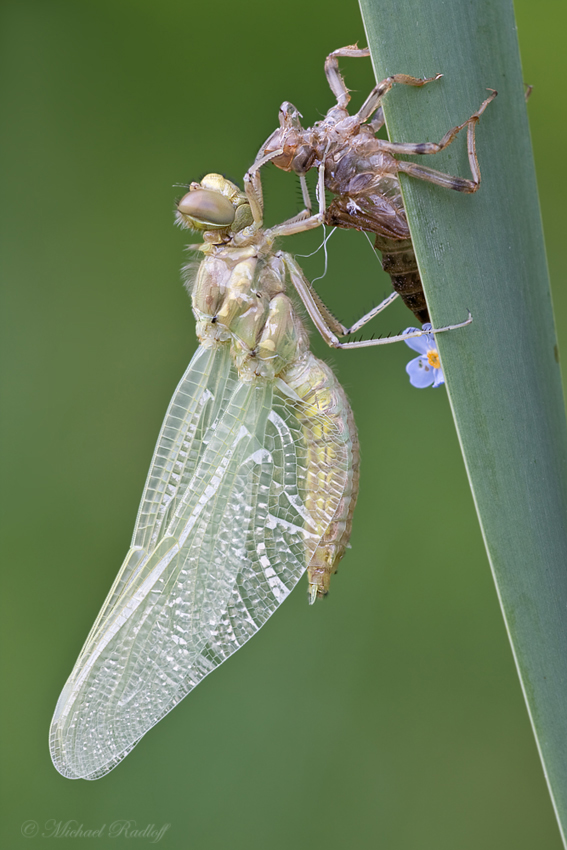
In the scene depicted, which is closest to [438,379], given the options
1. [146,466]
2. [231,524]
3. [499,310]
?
[499,310]

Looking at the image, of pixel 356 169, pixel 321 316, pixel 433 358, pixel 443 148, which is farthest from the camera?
pixel 321 316

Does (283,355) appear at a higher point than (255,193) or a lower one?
lower

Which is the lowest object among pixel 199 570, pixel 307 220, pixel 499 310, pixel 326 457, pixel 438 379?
pixel 199 570

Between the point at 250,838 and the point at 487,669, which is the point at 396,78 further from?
the point at 250,838

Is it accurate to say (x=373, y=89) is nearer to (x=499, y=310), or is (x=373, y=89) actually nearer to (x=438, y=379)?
(x=499, y=310)

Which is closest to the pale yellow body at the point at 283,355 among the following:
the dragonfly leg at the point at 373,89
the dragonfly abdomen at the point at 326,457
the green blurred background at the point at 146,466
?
the dragonfly abdomen at the point at 326,457

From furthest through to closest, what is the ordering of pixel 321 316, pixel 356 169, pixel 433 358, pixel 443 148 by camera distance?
1. pixel 321 316
2. pixel 433 358
3. pixel 356 169
4. pixel 443 148

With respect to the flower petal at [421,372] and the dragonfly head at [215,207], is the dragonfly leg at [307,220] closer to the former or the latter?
the dragonfly head at [215,207]
